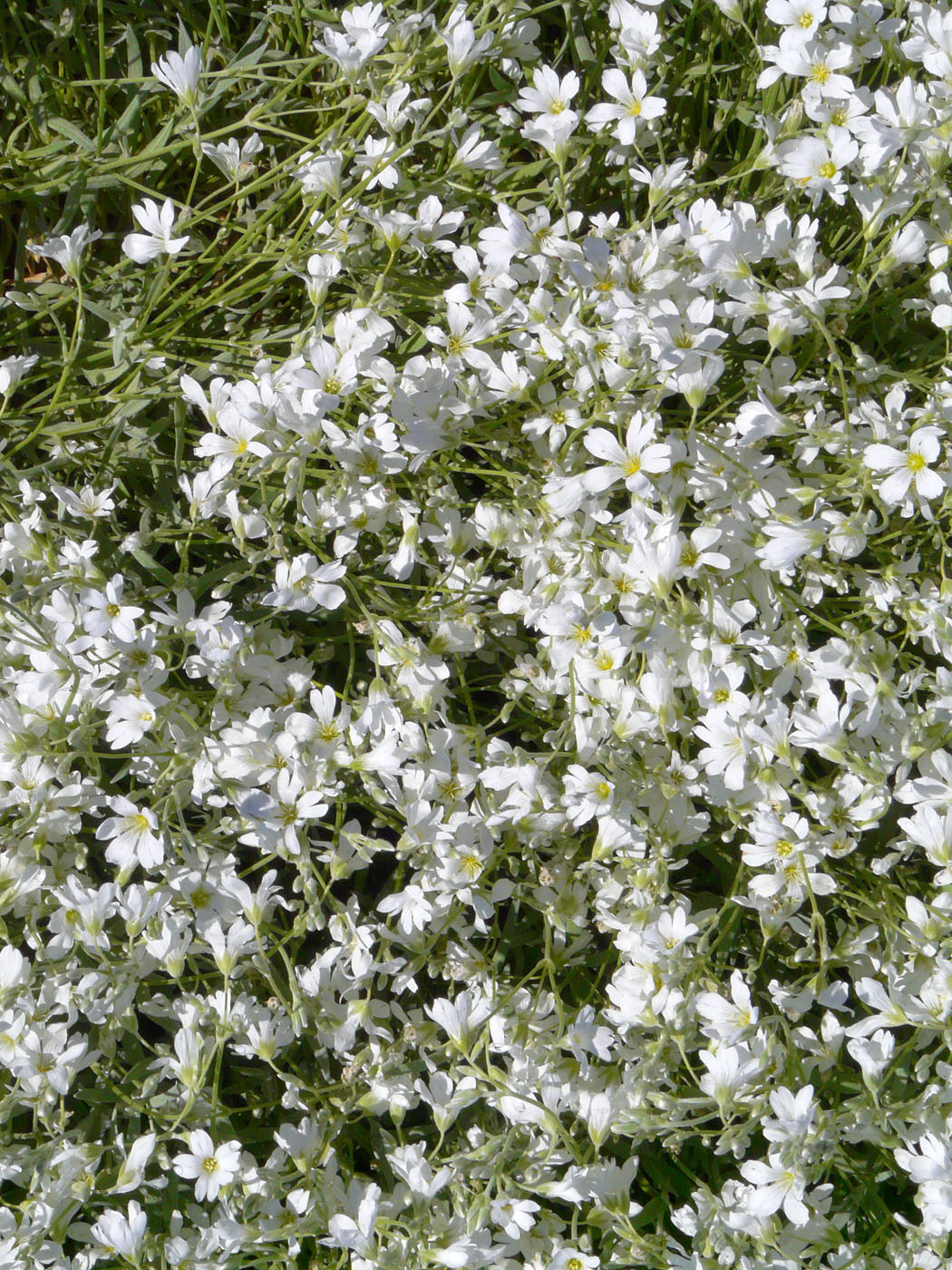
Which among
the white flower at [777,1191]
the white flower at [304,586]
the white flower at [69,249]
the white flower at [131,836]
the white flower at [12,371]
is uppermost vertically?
the white flower at [69,249]

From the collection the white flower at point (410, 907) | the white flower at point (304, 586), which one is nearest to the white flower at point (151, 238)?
the white flower at point (304, 586)

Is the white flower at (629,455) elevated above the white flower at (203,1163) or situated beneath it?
elevated above

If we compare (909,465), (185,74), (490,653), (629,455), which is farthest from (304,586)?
(909,465)

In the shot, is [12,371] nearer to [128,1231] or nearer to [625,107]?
[625,107]

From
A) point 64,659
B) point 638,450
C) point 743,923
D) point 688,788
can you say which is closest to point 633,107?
point 638,450

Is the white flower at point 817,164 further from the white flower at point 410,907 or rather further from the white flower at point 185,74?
the white flower at point 410,907

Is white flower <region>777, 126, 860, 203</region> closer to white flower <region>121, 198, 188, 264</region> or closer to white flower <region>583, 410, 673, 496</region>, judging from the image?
white flower <region>583, 410, 673, 496</region>
